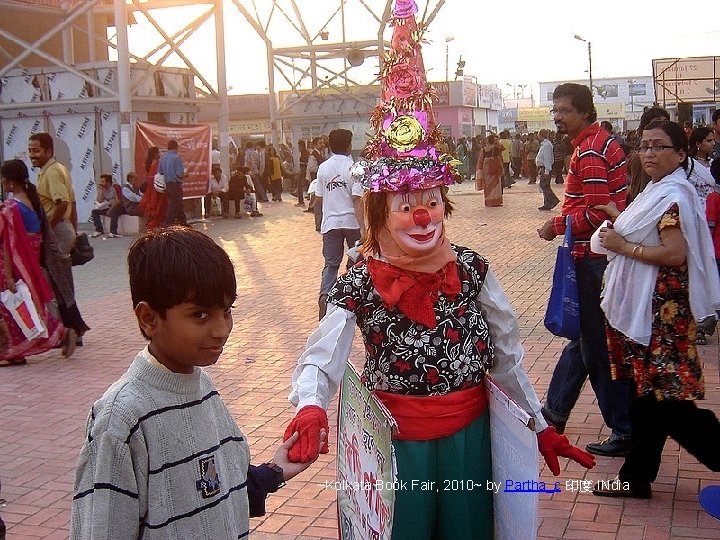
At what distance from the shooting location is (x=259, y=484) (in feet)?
7.44

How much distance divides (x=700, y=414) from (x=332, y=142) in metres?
5.03

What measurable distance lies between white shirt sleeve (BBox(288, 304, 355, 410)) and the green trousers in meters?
0.31

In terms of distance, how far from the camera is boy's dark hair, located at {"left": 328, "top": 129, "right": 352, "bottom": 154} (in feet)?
27.0

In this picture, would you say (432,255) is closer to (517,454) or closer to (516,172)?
(517,454)

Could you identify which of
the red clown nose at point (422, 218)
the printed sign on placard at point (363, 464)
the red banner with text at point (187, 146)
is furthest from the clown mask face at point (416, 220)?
the red banner with text at point (187, 146)

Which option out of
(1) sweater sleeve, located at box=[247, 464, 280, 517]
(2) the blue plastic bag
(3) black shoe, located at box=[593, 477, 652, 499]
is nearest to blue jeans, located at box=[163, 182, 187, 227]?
(2) the blue plastic bag

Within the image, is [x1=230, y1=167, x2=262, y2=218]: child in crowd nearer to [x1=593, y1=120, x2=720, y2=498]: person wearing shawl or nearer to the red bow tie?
[x1=593, y1=120, x2=720, y2=498]: person wearing shawl

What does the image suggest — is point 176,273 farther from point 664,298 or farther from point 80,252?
point 80,252

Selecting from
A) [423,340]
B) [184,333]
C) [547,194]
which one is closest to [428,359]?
[423,340]

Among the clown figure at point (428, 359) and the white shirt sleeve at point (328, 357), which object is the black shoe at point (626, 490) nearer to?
the clown figure at point (428, 359)

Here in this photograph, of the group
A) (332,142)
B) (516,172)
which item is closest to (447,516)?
(332,142)

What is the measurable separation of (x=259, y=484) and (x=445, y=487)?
86 cm

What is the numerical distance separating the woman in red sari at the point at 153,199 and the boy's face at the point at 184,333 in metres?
14.3

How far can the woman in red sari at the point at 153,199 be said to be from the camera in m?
16.0
